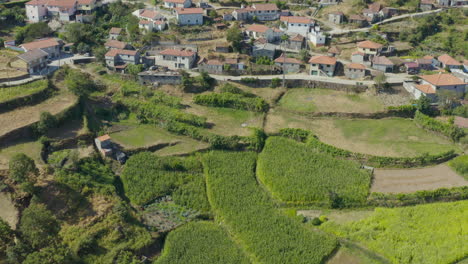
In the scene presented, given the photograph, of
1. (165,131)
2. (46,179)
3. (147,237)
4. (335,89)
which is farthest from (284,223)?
(335,89)

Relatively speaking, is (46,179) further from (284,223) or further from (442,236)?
(442,236)

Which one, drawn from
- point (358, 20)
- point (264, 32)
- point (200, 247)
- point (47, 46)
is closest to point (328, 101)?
point (264, 32)

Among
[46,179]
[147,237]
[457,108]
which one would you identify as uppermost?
[457,108]

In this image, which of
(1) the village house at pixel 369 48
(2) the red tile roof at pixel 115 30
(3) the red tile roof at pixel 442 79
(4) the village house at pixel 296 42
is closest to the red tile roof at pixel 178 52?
(2) the red tile roof at pixel 115 30

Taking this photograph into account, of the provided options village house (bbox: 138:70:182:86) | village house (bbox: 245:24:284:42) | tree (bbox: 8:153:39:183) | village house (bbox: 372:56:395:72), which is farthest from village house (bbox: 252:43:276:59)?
tree (bbox: 8:153:39:183)

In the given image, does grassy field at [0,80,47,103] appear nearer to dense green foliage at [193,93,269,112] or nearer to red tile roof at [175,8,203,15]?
dense green foliage at [193,93,269,112]

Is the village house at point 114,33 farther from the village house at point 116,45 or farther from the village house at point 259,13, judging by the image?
the village house at point 259,13
